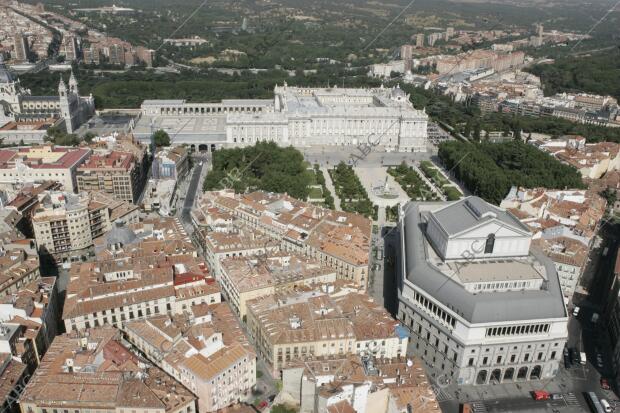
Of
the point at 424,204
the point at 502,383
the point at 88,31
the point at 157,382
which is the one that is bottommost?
the point at 502,383

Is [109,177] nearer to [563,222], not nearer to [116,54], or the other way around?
[563,222]

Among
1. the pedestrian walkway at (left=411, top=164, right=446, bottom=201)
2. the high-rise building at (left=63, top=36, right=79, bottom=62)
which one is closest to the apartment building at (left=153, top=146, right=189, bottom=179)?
the pedestrian walkway at (left=411, top=164, right=446, bottom=201)

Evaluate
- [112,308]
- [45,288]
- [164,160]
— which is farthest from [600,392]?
[164,160]

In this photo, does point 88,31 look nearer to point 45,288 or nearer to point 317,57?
point 317,57

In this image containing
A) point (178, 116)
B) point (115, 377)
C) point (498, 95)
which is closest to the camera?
point (115, 377)

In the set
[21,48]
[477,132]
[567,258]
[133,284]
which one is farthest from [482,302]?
[21,48]

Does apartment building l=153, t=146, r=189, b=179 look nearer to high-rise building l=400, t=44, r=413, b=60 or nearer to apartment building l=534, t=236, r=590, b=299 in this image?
apartment building l=534, t=236, r=590, b=299

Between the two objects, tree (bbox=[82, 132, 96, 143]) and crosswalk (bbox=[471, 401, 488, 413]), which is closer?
crosswalk (bbox=[471, 401, 488, 413])
